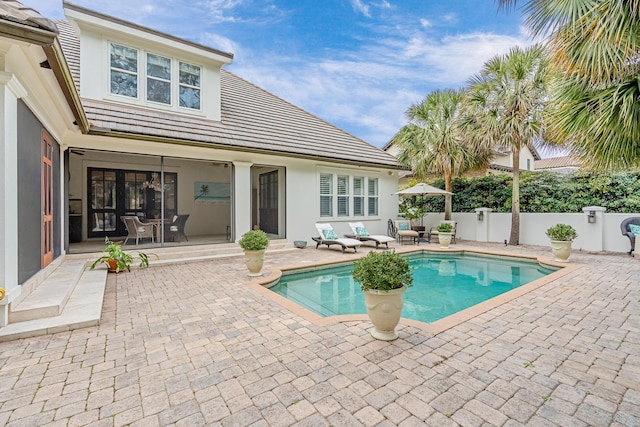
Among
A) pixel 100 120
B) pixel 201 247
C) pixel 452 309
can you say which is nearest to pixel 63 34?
pixel 100 120

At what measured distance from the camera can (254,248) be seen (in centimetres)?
692

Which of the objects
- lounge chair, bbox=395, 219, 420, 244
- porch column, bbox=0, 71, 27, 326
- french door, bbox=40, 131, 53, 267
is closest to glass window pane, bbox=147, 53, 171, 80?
french door, bbox=40, 131, 53, 267

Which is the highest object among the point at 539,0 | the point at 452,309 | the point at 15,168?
the point at 539,0

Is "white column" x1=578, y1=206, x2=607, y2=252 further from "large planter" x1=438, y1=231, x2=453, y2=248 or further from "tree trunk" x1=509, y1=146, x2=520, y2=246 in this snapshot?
"large planter" x1=438, y1=231, x2=453, y2=248

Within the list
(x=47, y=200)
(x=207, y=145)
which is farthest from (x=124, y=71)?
(x=47, y=200)

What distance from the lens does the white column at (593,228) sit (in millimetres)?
10715

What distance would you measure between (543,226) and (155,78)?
15.3m

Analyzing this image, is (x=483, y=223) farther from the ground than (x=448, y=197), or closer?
closer

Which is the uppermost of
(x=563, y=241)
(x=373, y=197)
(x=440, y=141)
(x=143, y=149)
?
(x=440, y=141)

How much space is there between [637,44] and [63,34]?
1504 centimetres

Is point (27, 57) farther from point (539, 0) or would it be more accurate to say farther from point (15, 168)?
point (539, 0)

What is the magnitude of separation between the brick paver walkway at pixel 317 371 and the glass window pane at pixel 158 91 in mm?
7313

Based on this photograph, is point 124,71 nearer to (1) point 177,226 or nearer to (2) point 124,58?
(2) point 124,58

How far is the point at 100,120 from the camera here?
26.4ft
